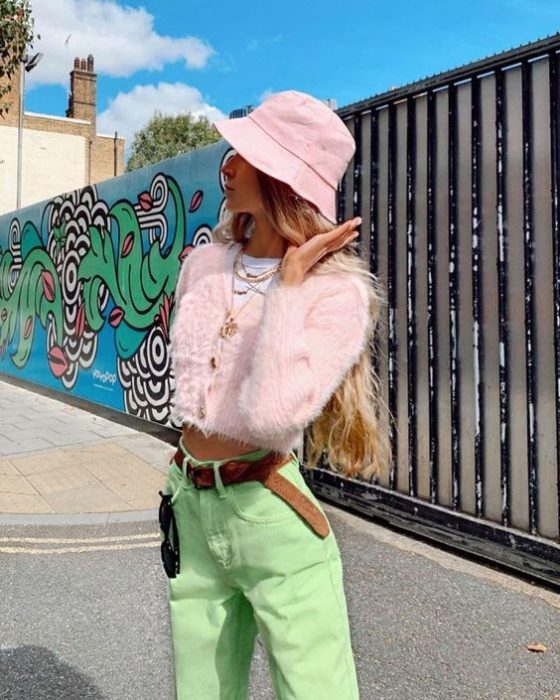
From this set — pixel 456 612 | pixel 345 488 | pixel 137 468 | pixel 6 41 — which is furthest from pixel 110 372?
pixel 456 612

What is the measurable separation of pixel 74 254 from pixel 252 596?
7951 millimetres

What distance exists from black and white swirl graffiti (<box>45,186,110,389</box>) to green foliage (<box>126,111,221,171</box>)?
89.1 feet

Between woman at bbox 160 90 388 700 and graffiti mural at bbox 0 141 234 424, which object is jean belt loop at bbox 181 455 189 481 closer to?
woman at bbox 160 90 388 700

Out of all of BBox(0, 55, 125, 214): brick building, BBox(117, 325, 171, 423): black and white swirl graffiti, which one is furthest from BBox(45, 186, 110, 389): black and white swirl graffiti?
BBox(0, 55, 125, 214): brick building

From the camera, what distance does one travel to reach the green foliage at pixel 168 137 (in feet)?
115

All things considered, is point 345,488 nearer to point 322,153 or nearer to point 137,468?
point 137,468

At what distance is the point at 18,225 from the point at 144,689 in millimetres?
9325

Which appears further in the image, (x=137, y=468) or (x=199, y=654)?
(x=137, y=468)

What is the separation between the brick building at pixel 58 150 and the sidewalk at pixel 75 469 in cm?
2714

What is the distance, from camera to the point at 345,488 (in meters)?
4.69

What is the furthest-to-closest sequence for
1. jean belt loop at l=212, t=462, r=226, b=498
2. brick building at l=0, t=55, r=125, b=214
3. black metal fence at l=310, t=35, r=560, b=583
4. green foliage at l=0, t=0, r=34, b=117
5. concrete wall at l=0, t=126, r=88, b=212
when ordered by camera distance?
1. brick building at l=0, t=55, r=125, b=214
2. concrete wall at l=0, t=126, r=88, b=212
3. green foliage at l=0, t=0, r=34, b=117
4. black metal fence at l=310, t=35, r=560, b=583
5. jean belt loop at l=212, t=462, r=226, b=498

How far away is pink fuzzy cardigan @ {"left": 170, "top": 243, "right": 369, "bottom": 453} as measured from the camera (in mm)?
1366

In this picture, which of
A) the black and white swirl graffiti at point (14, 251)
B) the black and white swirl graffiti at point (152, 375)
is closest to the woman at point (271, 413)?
the black and white swirl graffiti at point (152, 375)

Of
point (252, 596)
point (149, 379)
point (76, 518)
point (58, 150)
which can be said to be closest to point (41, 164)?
A: point (58, 150)
